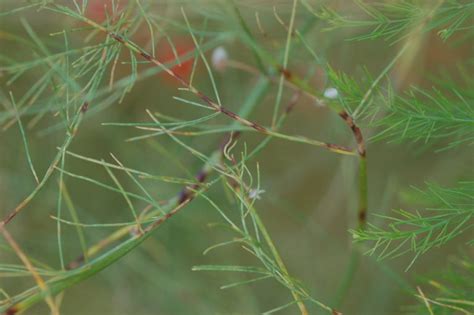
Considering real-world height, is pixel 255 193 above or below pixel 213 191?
above

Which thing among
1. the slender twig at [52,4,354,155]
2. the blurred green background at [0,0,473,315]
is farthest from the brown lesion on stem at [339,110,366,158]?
the blurred green background at [0,0,473,315]

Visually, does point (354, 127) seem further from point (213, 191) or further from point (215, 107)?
point (213, 191)

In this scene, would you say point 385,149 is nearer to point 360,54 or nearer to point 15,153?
point 360,54

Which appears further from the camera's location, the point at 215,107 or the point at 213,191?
the point at 213,191

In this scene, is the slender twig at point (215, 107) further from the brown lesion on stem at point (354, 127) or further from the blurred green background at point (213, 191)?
the blurred green background at point (213, 191)

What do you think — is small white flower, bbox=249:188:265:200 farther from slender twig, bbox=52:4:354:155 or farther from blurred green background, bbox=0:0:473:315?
blurred green background, bbox=0:0:473:315

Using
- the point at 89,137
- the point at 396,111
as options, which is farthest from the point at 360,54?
the point at 396,111

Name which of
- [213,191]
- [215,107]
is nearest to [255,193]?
[215,107]

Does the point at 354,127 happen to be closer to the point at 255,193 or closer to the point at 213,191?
the point at 255,193

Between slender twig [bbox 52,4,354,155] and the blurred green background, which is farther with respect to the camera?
the blurred green background

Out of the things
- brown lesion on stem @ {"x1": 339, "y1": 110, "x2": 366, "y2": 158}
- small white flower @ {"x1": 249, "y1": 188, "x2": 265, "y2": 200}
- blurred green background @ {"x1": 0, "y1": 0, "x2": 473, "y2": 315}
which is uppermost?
brown lesion on stem @ {"x1": 339, "y1": 110, "x2": 366, "y2": 158}

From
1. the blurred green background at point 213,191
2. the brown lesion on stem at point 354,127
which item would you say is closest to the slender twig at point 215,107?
the brown lesion on stem at point 354,127
